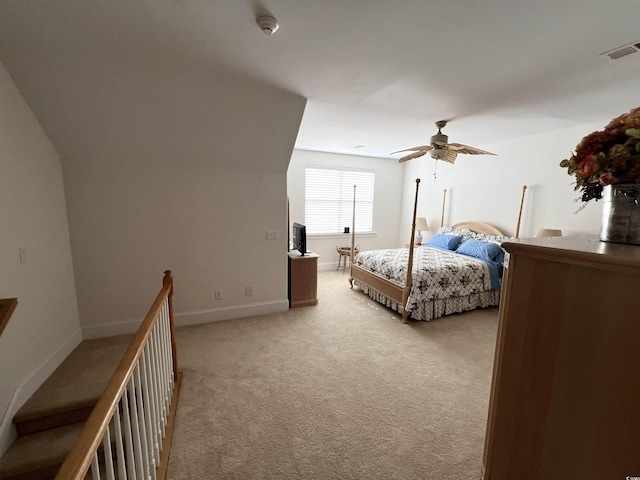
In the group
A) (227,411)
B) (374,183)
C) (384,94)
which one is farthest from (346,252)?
(227,411)

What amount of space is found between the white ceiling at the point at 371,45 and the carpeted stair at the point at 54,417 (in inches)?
88.1

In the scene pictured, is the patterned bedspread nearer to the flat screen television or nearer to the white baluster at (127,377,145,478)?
the flat screen television

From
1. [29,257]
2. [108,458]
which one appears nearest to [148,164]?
[29,257]

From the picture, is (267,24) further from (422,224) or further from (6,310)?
(422,224)

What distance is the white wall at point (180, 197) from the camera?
252 centimetres

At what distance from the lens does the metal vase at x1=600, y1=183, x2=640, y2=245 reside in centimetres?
93

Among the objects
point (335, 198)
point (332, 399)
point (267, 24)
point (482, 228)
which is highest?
point (267, 24)

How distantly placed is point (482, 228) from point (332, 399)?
4013 mm

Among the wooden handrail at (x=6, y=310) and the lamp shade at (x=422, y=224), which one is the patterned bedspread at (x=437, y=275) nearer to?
the lamp shade at (x=422, y=224)

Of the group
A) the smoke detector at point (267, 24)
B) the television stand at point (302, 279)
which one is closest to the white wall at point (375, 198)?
the television stand at point (302, 279)

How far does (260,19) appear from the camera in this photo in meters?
1.54

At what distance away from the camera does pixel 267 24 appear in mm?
1561

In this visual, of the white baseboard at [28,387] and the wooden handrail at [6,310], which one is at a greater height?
the wooden handrail at [6,310]

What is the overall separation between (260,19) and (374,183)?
16.3 feet
